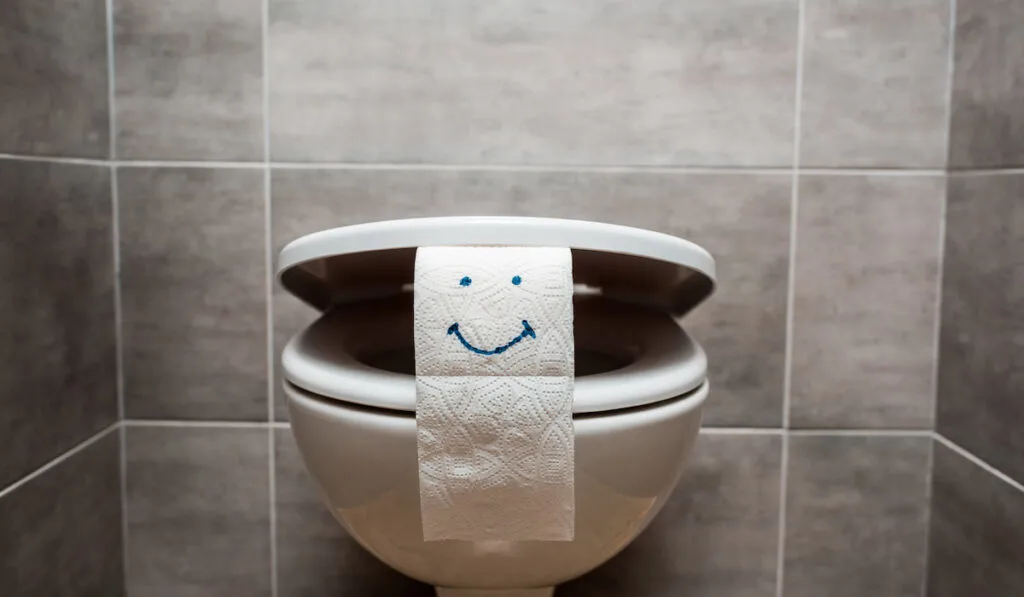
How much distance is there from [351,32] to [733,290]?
0.64 metres

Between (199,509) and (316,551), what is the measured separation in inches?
7.0

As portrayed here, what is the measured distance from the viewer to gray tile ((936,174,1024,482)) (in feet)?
2.91

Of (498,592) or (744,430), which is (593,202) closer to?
(744,430)

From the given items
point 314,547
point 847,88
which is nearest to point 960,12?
point 847,88

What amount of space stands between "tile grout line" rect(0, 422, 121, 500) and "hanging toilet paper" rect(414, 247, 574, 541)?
20.7 inches

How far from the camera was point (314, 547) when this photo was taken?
109 cm

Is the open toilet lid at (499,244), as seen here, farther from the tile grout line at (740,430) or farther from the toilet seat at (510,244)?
the tile grout line at (740,430)

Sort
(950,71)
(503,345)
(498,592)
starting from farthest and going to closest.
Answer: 1. (950,71)
2. (498,592)
3. (503,345)

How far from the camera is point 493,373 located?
0.59 m

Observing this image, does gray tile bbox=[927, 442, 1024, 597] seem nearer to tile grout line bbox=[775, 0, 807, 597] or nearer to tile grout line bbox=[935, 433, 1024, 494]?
tile grout line bbox=[935, 433, 1024, 494]

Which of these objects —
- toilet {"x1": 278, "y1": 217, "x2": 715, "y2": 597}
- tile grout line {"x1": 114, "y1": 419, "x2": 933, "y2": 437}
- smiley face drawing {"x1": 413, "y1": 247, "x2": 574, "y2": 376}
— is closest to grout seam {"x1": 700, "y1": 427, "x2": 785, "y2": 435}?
tile grout line {"x1": 114, "y1": 419, "x2": 933, "y2": 437}

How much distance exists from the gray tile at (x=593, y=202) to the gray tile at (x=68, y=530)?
1.10 feet

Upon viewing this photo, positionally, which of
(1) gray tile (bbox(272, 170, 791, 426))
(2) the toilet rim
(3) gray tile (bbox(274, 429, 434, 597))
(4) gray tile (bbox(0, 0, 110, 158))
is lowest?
(3) gray tile (bbox(274, 429, 434, 597))

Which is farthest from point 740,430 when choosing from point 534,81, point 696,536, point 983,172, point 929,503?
point 534,81
